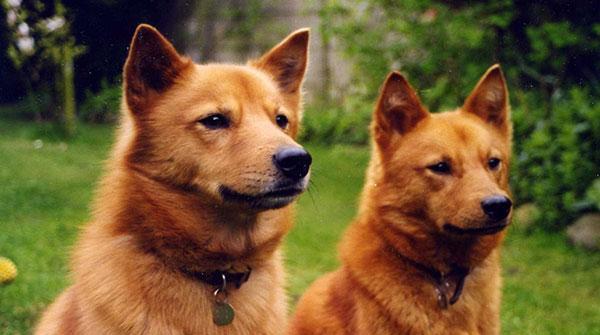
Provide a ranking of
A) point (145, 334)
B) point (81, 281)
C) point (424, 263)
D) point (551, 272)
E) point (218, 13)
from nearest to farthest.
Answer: point (145, 334) → point (81, 281) → point (424, 263) → point (551, 272) → point (218, 13)

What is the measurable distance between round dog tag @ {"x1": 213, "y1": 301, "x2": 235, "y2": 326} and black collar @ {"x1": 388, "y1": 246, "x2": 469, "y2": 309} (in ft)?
3.87

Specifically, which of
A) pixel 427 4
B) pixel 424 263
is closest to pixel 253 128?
pixel 424 263

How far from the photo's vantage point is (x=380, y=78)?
9102 mm

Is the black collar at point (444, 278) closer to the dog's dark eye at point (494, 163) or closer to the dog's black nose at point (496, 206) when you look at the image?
the dog's black nose at point (496, 206)

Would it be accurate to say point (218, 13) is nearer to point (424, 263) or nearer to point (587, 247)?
point (587, 247)

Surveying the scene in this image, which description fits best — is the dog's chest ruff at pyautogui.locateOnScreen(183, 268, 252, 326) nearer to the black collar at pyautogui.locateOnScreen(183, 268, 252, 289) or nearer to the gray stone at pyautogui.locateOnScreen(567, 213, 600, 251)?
the black collar at pyautogui.locateOnScreen(183, 268, 252, 289)

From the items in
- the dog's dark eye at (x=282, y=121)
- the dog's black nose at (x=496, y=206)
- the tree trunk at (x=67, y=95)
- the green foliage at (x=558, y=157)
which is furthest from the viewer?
the tree trunk at (x=67, y=95)

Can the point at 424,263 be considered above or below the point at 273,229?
below

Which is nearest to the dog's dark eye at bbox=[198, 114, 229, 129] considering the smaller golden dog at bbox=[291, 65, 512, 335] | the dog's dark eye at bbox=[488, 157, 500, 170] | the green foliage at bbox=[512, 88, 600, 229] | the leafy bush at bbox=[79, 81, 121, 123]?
the smaller golden dog at bbox=[291, 65, 512, 335]

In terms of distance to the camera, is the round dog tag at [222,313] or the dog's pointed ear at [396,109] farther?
the dog's pointed ear at [396,109]

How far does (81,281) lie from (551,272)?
15.5ft

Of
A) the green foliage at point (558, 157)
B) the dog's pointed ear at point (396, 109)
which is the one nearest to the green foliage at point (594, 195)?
the green foliage at point (558, 157)

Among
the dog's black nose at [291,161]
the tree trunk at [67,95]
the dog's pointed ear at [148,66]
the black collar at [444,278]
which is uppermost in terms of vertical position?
the dog's pointed ear at [148,66]

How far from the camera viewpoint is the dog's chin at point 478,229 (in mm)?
3621
